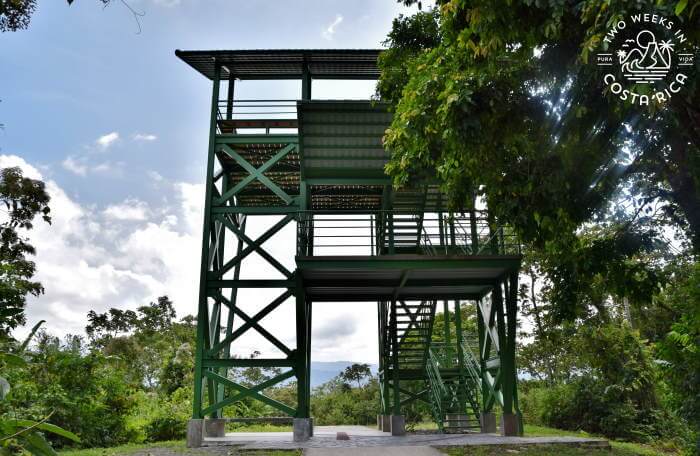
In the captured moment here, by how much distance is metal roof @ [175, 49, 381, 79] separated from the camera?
14.0 m

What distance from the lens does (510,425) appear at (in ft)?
39.5

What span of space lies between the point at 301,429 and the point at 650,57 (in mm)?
9680

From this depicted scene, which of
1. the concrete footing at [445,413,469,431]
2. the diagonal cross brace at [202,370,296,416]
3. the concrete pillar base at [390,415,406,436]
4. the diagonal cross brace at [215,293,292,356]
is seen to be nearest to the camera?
the diagonal cross brace at [202,370,296,416]

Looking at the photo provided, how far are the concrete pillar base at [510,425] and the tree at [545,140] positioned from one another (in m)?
3.61

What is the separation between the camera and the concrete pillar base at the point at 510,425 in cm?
1202

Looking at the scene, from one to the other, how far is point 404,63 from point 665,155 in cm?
476

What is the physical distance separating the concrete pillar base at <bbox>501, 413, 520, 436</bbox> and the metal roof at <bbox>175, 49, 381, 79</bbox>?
9.70m

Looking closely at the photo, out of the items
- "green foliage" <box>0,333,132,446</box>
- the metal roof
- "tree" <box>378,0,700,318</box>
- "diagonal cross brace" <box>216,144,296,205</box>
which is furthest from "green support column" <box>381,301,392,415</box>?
the metal roof

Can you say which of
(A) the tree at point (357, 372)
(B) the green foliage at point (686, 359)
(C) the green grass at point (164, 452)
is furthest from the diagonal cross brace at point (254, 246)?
(A) the tree at point (357, 372)

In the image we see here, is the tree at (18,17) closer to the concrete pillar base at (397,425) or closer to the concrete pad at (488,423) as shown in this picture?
the concrete pillar base at (397,425)

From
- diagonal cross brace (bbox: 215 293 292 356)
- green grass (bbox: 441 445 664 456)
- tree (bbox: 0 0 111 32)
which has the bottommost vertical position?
green grass (bbox: 441 445 664 456)

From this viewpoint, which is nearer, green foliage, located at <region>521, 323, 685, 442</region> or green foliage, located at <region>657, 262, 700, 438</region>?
green foliage, located at <region>657, 262, 700, 438</region>

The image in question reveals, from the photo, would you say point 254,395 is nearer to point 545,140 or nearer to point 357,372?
point 545,140

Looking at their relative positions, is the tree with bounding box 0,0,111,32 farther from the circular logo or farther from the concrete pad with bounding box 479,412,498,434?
the concrete pad with bounding box 479,412,498,434
